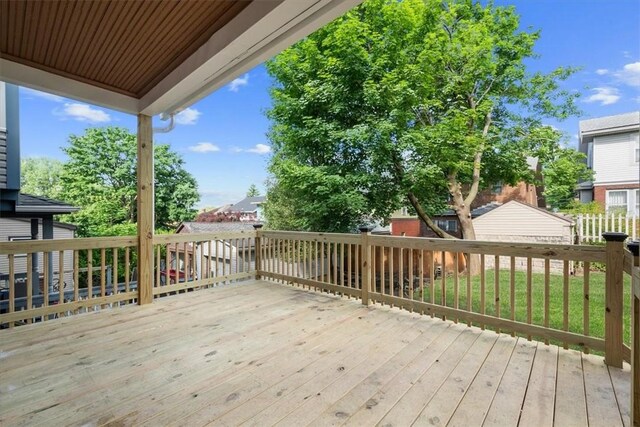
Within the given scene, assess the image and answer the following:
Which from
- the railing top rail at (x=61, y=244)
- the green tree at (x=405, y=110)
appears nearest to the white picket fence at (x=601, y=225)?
the green tree at (x=405, y=110)

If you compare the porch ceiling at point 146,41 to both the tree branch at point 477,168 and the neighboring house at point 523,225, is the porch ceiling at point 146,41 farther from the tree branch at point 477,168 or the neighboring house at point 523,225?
the neighboring house at point 523,225

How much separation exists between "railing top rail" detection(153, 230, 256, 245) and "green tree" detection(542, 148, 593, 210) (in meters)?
8.61

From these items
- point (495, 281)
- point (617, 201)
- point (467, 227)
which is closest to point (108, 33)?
point (495, 281)

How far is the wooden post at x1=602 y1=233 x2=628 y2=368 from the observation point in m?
2.20

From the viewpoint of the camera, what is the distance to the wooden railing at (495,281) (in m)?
2.26

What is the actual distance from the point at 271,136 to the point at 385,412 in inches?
341

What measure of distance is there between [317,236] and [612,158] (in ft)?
18.8

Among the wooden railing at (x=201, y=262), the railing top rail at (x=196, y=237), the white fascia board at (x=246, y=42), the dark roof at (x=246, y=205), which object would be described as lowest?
the wooden railing at (x=201, y=262)

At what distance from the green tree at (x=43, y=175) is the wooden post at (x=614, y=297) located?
15.6m

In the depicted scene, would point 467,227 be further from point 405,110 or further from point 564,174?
point 405,110

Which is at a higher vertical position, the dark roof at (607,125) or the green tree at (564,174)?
the dark roof at (607,125)

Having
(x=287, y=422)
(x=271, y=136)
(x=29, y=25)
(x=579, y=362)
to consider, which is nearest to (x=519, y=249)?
(x=579, y=362)

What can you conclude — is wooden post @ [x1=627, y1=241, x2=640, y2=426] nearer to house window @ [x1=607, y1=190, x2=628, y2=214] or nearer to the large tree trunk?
house window @ [x1=607, y1=190, x2=628, y2=214]

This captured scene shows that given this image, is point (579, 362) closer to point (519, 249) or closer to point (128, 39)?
point (519, 249)
